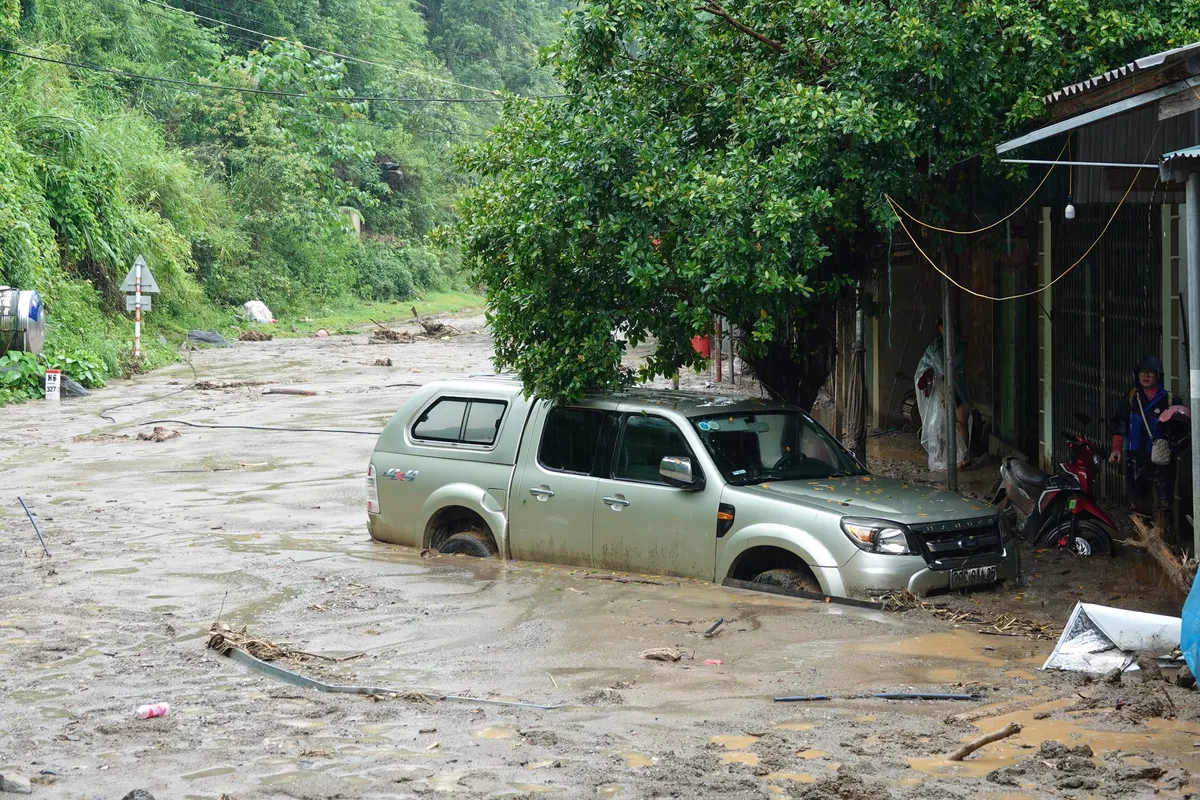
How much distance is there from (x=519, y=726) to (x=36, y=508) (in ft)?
31.4

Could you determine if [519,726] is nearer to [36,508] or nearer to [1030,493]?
[1030,493]

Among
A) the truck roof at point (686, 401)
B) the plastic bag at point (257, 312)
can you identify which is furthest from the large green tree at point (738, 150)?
the plastic bag at point (257, 312)

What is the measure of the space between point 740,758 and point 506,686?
1736mm

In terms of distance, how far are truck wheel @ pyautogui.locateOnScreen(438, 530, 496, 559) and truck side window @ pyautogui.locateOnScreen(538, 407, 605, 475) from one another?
2.74 ft

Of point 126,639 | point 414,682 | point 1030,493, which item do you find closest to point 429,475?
point 126,639

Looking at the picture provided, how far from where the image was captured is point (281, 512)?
13.6m

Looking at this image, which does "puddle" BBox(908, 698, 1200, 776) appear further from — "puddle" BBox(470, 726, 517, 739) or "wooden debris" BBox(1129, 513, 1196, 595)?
"wooden debris" BBox(1129, 513, 1196, 595)

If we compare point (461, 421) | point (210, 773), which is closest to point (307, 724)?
point (210, 773)

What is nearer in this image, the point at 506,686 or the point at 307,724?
the point at 307,724

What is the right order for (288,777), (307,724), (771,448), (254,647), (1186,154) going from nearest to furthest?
(288,777)
(307,724)
(1186,154)
(254,647)
(771,448)

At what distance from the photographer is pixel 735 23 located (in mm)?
10062

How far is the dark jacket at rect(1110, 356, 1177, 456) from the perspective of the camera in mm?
9398

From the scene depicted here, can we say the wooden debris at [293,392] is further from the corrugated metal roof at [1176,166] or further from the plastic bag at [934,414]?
the corrugated metal roof at [1176,166]

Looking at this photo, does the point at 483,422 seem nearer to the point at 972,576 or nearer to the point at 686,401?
the point at 686,401
